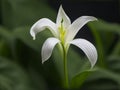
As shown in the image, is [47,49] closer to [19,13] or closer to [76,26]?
[76,26]

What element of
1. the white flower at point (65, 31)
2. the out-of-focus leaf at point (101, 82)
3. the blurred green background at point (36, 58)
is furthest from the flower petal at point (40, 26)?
the out-of-focus leaf at point (101, 82)

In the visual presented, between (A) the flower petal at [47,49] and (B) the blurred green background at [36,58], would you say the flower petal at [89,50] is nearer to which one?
(A) the flower petal at [47,49]

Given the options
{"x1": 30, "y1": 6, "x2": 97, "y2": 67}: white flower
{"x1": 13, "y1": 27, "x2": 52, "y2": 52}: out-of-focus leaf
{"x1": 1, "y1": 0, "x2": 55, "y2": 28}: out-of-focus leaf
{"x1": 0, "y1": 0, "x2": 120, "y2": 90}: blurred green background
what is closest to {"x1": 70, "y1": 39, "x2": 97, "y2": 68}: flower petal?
{"x1": 30, "y1": 6, "x2": 97, "y2": 67}: white flower

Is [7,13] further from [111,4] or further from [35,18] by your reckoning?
[111,4]

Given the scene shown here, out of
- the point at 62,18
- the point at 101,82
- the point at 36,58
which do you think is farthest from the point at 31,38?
the point at 62,18

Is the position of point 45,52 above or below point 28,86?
above

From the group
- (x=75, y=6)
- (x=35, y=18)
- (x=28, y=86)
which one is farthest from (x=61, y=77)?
(x=75, y=6)
